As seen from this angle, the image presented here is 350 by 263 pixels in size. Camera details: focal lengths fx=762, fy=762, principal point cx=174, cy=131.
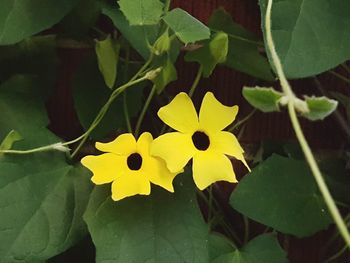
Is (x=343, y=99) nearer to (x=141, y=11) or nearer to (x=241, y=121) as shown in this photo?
(x=241, y=121)

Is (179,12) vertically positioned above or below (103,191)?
above

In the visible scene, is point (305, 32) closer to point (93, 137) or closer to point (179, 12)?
point (179, 12)

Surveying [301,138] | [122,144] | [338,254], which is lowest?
[338,254]

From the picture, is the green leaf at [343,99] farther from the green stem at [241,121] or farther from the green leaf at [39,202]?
the green leaf at [39,202]

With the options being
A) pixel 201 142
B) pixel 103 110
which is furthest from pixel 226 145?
pixel 103 110

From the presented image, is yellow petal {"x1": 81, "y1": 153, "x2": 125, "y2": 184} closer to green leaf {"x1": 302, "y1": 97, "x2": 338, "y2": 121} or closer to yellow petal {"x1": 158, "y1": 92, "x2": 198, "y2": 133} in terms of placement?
yellow petal {"x1": 158, "y1": 92, "x2": 198, "y2": 133}

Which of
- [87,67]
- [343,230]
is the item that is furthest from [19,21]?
[343,230]

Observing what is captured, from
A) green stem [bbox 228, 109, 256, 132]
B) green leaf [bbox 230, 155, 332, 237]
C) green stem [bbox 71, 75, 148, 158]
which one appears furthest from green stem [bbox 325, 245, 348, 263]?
green stem [bbox 71, 75, 148, 158]
